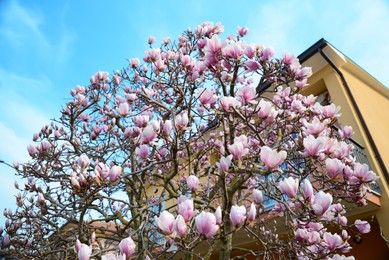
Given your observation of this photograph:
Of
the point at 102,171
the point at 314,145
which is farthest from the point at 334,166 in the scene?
the point at 102,171

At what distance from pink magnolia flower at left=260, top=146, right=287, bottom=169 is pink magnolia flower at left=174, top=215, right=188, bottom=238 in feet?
2.00

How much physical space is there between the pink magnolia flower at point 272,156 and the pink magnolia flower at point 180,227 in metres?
0.61

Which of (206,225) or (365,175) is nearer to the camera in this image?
(206,225)

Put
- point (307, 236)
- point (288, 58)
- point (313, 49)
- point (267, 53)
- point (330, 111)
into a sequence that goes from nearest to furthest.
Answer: point (307, 236), point (267, 53), point (288, 58), point (330, 111), point (313, 49)

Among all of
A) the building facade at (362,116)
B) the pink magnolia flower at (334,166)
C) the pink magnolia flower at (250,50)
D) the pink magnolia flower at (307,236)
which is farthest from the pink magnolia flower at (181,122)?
the building facade at (362,116)

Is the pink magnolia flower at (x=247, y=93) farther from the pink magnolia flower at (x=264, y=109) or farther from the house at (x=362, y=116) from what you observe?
the house at (x=362, y=116)

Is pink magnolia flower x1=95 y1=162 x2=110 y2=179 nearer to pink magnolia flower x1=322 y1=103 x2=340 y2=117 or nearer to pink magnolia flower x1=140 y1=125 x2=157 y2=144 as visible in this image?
pink magnolia flower x1=140 y1=125 x2=157 y2=144

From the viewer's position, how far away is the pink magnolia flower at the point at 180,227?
4.44 ft

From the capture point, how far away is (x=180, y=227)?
1355mm

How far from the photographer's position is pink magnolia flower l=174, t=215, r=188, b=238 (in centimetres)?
135

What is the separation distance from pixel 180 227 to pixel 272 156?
0.66 metres

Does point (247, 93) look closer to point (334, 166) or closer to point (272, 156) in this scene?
point (272, 156)

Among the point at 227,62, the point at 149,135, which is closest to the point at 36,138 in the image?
the point at 149,135

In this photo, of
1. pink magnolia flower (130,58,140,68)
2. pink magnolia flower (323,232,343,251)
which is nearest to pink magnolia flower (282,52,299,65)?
pink magnolia flower (323,232,343,251)
